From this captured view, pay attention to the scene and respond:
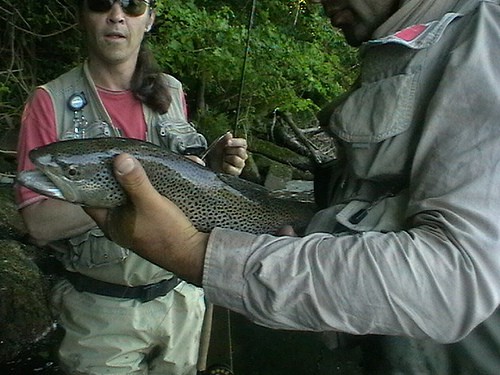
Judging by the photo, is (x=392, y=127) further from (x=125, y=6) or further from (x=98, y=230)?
(x=125, y=6)

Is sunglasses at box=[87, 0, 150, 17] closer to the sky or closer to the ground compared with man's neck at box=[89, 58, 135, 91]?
closer to the sky

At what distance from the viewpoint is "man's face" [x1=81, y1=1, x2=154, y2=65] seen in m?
3.11

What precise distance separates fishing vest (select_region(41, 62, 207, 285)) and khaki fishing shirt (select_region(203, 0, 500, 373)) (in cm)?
148

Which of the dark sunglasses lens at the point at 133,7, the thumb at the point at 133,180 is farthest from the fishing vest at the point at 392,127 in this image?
the dark sunglasses lens at the point at 133,7

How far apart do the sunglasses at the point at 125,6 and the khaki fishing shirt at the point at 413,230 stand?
6.22 ft

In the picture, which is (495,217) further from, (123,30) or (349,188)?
(123,30)

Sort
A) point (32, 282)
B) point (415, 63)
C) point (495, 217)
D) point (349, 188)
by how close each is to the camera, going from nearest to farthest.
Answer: point (495, 217)
point (415, 63)
point (349, 188)
point (32, 282)

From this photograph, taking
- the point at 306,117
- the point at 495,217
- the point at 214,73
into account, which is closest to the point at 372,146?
the point at 495,217

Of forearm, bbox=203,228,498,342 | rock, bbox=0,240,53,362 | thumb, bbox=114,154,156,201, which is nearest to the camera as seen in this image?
forearm, bbox=203,228,498,342

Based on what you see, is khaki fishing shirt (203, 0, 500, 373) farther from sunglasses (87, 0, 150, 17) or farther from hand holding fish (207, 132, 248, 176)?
sunglasses (87, 0, 150, 17)

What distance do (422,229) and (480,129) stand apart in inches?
8.8

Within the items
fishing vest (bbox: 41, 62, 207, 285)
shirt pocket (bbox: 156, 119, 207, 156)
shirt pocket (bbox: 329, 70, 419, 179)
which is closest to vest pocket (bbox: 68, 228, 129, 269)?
fishing vest (bbox: 41, 62, 207, 285)

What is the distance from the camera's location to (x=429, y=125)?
1365 mm

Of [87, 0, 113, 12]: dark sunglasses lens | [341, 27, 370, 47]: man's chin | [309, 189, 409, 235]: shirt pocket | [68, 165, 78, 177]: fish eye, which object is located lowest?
[68, 165, 78, 177]: fish eye
